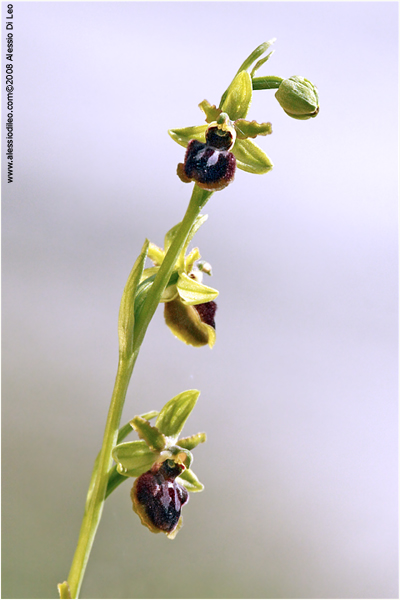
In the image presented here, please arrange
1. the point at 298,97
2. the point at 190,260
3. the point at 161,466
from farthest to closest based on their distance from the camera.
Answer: the point at 190,260
the point at 161,466
the point at 298,97

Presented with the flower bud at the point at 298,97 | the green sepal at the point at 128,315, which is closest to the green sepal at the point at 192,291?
the green sepal at the point at 128,315

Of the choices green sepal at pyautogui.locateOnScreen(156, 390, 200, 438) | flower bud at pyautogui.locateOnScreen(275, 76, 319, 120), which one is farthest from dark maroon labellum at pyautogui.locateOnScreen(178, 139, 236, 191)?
green sepal at pyautogui.locateOnScreen(156, 390, 200, 438)

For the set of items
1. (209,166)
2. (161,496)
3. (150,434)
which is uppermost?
(209,166)

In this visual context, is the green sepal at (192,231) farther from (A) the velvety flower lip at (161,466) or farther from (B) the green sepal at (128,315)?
(A) the velvety flower lip at (161,466)

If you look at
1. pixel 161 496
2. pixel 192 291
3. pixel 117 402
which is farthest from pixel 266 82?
pixel 161 496

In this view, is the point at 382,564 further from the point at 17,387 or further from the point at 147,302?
the point at 147,302

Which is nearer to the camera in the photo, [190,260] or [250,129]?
[250,129]

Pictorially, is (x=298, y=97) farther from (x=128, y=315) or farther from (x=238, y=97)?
(x=128, y=315)
